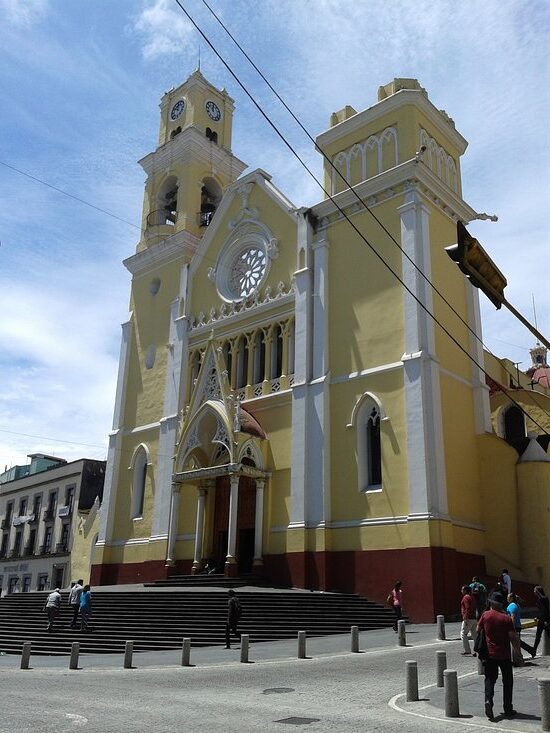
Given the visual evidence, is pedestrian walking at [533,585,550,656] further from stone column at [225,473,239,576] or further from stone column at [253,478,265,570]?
stone column at [225,473,239,576]

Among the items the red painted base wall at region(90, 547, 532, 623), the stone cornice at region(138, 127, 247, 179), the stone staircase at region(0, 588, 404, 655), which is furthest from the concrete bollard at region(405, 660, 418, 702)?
the stone cornice at region(138, 127, 247, 179)

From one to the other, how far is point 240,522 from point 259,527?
1782 millimetres

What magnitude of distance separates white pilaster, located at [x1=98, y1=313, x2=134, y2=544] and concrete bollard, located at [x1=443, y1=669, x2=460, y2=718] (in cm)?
2601

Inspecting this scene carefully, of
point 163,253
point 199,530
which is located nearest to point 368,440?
point 199,530

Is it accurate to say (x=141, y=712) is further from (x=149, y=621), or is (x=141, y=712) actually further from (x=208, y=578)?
(x=208, y=578)

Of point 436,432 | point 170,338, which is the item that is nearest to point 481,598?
point 436,432

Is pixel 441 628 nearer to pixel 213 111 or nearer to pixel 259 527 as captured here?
pixel 259 527

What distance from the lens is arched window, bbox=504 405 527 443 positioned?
32.3 meters

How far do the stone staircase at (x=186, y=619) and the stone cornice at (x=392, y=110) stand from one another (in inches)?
722

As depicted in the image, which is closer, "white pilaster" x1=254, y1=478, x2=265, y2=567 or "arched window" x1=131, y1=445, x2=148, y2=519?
"white pilaster" x1=254, y1=478, x2=265, y2=567

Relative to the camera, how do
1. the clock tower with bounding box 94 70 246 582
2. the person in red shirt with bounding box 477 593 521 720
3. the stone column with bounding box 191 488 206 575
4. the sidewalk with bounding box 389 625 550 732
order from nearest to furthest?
the sidewalk with bounding box 389 625 550 732 → the person in red shirt with bounding box 477 593 521 720 → the stone column with bounding box 191 488 206 575 → the clock tower with bounding box 94 70 246 582

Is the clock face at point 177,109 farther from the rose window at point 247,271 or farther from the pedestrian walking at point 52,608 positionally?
the pedestrian walking at point 52,608

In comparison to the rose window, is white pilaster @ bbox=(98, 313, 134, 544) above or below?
below

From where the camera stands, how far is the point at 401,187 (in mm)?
26312
